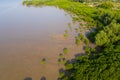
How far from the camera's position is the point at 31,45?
1980 cm

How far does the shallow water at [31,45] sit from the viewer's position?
49.4 feet

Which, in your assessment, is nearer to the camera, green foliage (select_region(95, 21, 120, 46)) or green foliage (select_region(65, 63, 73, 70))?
green foliage (select_region(65, 63, 73, 70))

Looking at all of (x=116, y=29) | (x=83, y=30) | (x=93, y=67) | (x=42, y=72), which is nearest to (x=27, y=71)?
(x=42, y=72)

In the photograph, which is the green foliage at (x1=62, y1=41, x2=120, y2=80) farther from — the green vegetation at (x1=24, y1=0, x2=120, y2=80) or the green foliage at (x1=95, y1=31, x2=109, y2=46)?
the green foliage at (x1=95, y1=31, x2=109, y2=46)

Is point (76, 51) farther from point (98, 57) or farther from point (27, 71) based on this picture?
point (27, 71)

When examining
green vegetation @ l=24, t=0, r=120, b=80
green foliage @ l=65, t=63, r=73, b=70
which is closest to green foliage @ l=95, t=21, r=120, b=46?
green vegetation @ l=24, t=0, r=120, b=80

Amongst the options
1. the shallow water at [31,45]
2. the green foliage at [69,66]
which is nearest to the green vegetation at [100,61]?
the green foliage at [69,66]

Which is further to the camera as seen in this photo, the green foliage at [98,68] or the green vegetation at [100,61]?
the green vegetation at [100,61]

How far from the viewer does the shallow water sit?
49.4ft

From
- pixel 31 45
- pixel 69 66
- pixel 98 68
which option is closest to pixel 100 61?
pixel 98 68

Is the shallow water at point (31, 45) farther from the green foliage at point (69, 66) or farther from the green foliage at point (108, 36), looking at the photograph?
the green foliage at point (108, 36)

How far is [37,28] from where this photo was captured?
25.4 meters

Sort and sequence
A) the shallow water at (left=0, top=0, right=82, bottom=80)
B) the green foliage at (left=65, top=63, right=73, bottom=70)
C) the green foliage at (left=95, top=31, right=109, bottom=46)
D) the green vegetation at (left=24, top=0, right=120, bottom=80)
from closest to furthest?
the green vegetation at (left=24, top=0, right=120, bottom=80), the green foliage at (left=65, top=63, right=73, bottom=70), the shallow water at (left=0, top=0, right=82, bottom=80), the green foliage at (left=95, top=31, right=109, bottom=46)

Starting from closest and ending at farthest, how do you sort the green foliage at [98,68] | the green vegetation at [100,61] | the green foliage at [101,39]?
1. the green foliage at [98,68]
2. the green vegetation at [100,61]
3. the green foliage at [101,39]
